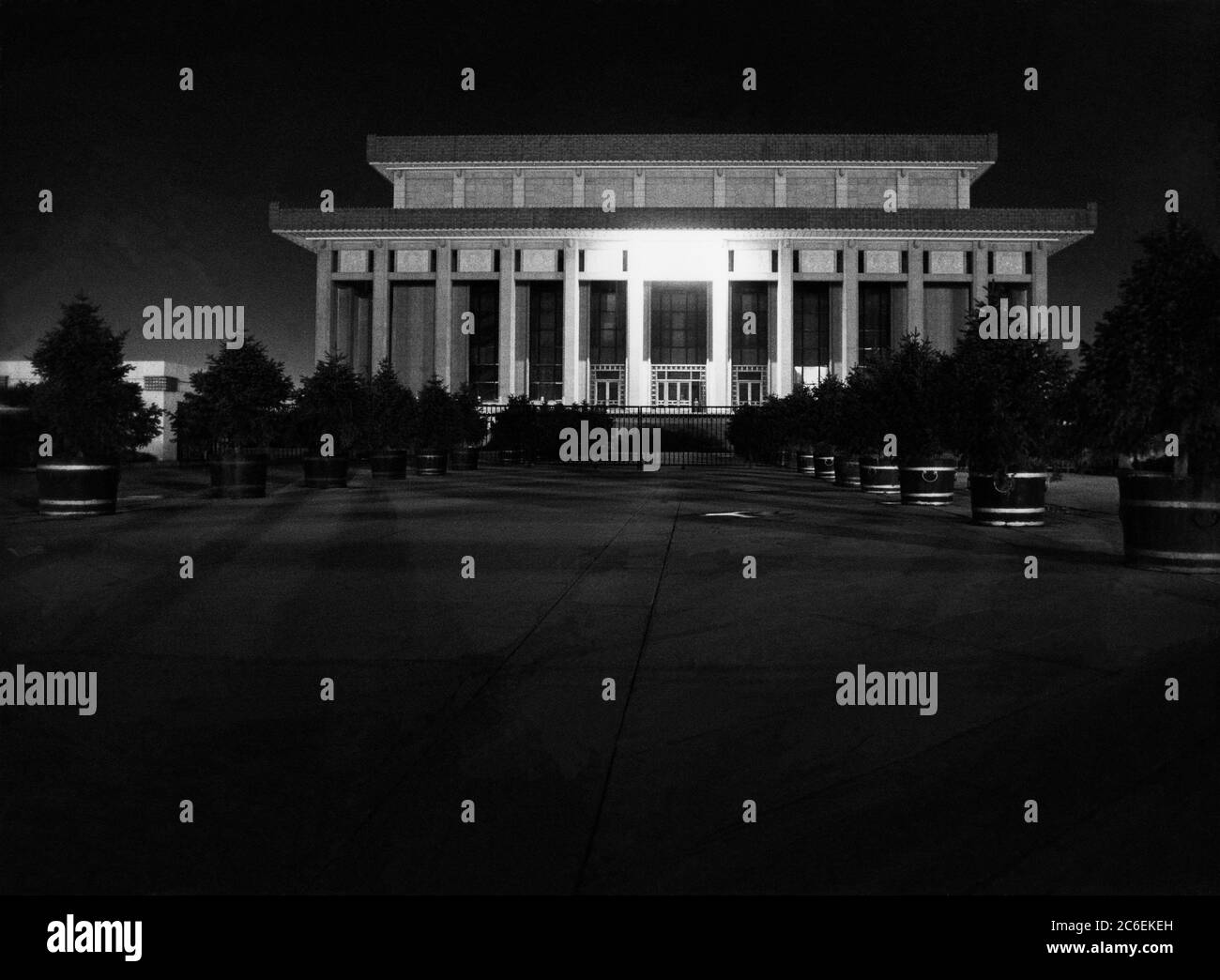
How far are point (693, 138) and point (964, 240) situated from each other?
78.6ft

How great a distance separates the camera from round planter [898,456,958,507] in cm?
1931

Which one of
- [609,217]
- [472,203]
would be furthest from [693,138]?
[472,203]

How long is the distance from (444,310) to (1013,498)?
68.8m

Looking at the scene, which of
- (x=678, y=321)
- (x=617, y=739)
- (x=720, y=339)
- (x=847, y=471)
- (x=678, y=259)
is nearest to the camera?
(x=617, y=739)

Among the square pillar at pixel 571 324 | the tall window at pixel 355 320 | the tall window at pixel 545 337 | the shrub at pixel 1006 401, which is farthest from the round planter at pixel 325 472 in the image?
the tall window at pixel 545 337

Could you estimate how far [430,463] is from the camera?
33.9 meters

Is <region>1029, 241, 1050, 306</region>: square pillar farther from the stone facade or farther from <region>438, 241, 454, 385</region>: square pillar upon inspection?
<region>438, 241, 454, 385</region>: square pillar

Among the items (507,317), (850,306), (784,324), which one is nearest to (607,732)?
(784,324)

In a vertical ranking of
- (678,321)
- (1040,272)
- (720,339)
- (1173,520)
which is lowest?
(1173,520)

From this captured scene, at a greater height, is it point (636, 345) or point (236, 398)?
point (636, 345)

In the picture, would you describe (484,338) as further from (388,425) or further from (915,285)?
(388,425)

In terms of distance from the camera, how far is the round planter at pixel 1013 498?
13.9 metres

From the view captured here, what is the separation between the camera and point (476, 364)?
86.4 meters
